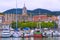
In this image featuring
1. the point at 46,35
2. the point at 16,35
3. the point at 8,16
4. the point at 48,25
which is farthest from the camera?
the point at 8,16

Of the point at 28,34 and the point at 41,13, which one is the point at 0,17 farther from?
the point at 28,34

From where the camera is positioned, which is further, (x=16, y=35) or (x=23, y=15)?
(x=23, y=15)

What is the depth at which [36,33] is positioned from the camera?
116 feet

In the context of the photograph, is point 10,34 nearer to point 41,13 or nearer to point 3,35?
point 3,35

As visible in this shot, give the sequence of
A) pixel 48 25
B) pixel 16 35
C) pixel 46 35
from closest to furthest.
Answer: pixel 16 35 < pixel 46 35 < pixel 48 25

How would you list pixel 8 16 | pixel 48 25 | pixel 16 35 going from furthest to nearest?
pixel 8 16, pixel 48 25, pixel 16 35

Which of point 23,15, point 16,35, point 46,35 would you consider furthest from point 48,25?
point 23,15

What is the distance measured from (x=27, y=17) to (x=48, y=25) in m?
20.5

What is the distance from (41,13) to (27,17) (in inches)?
214

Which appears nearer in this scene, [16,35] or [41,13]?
[16,35]

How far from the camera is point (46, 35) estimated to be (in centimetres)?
3653

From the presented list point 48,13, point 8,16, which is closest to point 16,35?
point 8,16

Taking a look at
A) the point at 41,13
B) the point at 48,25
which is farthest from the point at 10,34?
the point at 41,13

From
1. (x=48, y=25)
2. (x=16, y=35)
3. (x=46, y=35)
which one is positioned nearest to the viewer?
(x=16, y=35)
